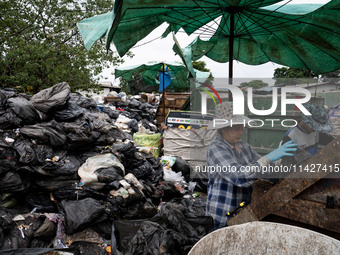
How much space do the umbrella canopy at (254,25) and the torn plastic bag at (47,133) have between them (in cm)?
135

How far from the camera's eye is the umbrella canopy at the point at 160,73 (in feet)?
29.8

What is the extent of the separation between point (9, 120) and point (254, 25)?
3.83 meters

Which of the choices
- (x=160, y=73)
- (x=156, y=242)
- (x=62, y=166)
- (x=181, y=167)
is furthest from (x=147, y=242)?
(x=160, y=73)

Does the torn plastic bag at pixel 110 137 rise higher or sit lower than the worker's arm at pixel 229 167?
lower

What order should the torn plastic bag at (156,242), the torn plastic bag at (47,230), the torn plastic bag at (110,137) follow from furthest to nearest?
the torn plastic bag at (110,137)
the torn plastic bag at (47,230)
the torn plastic bag at (156,242)

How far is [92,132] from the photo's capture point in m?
3.98

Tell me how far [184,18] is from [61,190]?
2888 mm

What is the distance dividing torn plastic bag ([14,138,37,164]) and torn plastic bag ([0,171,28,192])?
0.22 m

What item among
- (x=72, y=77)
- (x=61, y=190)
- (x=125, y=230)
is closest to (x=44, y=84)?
(x=72, y=77)

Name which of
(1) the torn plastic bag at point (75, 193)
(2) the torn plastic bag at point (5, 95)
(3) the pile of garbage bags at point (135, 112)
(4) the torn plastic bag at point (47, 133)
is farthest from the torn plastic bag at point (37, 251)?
(3) the pile of garbage bags at point (135, 112)

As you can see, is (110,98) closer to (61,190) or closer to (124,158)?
(124,158)

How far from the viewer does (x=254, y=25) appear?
3.73 metres

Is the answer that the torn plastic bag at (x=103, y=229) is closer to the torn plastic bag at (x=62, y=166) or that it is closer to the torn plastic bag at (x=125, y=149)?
the torn plastic bag at (x=62, y=166)

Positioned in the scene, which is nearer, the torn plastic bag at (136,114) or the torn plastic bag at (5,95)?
the torn plastic bag at (5,95)
